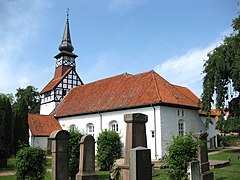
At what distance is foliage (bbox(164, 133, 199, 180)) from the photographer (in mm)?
8867

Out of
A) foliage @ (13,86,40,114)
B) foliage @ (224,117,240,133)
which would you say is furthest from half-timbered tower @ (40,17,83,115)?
foliage @ (13,86,40,114)

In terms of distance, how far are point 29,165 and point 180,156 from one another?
223 inches

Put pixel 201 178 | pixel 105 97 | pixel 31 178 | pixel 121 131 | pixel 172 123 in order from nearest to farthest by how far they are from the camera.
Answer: pixel 201 178 < pixel 31 178 < pixel 172 123 < pixel 121 131 < pixel 105 97

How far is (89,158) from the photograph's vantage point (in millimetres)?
10039

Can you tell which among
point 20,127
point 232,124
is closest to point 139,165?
point 232,124

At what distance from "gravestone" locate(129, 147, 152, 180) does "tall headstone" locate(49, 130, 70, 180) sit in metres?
3.39

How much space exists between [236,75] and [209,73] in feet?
8.56

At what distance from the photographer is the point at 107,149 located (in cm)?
1617

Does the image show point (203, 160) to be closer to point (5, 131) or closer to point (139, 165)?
point (139, 165)

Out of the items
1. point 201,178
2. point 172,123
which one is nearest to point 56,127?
point 172,123

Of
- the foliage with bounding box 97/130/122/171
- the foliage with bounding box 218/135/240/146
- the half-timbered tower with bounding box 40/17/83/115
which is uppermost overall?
the half-timbered tower with bounding box 40/17/83/115

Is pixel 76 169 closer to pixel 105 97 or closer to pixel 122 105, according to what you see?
pixel 122 105

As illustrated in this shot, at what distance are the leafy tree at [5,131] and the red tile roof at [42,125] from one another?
9.40m

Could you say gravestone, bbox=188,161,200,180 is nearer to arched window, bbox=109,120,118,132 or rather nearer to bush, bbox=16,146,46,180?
bush, bbox=16,146,46,180
